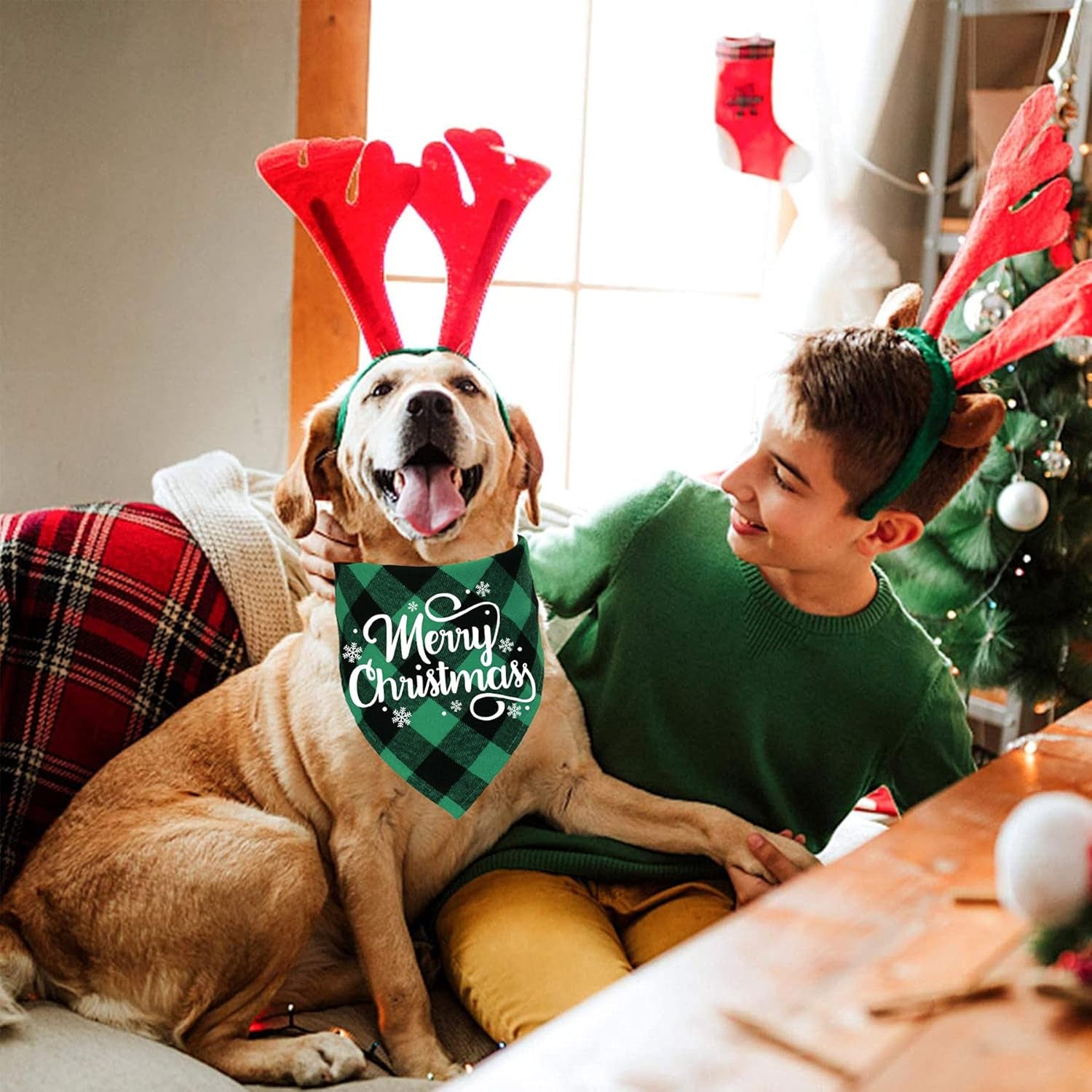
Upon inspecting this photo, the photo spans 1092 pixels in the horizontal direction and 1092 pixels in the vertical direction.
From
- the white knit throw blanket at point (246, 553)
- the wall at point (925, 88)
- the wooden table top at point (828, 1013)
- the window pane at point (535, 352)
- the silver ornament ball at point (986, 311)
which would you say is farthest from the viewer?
the wall at point (925, 88)

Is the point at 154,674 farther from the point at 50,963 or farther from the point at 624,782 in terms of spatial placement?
the point at 624,782

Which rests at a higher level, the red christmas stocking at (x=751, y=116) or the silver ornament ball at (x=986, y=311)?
the red christmas stocking at (x=751, y=116)


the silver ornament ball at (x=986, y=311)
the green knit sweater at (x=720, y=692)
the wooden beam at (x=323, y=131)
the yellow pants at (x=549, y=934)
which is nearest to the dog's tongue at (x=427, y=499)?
the green knit sweater at (x=720, y=692)

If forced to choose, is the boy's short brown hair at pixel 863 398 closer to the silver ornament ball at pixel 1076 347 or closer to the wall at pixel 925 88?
the silver ornament ball at pixel 1076 347

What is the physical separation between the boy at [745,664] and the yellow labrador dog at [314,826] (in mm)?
57

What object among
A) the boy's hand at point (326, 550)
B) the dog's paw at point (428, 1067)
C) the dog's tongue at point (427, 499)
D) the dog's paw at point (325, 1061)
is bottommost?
the dog's paw at point (428, 1067)

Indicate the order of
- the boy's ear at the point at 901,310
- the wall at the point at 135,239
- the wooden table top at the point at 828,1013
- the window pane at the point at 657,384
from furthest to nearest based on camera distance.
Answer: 1. the window pane at the point at 657,384
2. the wall at the point at 135,239
3. the boy's ear at the point at 901,310
4. the wooden table top at the point at 828,1013

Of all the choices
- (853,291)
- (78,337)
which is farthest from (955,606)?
(78,337)

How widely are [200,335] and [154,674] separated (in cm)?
79

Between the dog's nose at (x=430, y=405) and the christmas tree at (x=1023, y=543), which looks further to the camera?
the christmas tree at (x=1023, y=543)

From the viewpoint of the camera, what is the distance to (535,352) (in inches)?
117

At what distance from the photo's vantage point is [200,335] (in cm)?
217

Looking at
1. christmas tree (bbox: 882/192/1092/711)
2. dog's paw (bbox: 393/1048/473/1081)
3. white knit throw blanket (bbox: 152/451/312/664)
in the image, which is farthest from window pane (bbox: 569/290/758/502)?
dog's paw (bbox: 393/1048/473/1081)

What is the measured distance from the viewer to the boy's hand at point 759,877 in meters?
1.37
